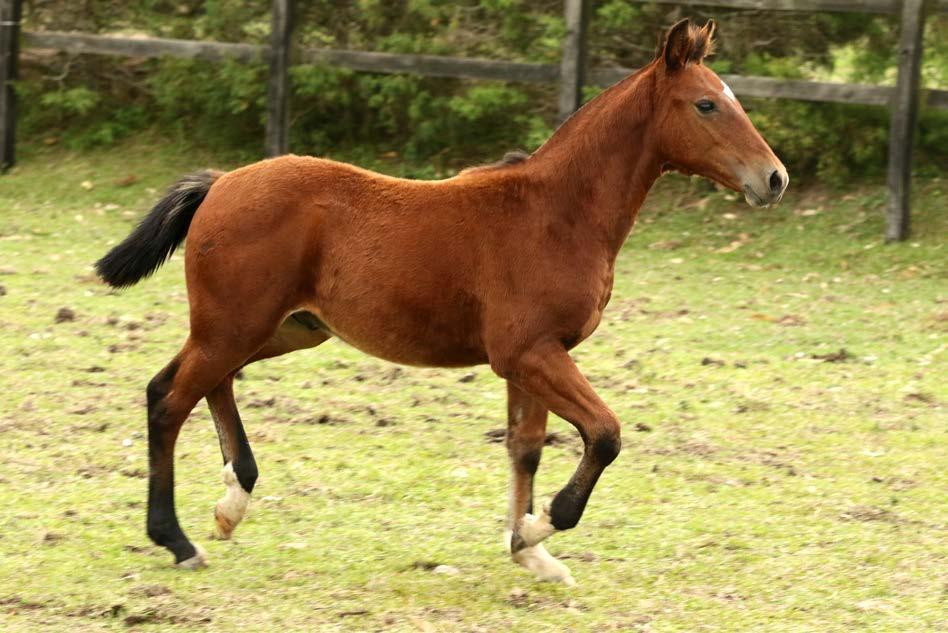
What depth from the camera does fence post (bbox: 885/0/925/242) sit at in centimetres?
1138

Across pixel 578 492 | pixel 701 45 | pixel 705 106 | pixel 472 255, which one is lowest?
pixel 578 492

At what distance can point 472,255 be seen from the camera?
5117 mm

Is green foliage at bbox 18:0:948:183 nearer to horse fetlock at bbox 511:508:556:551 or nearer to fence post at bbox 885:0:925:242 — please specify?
fence post at bbox 885:0:925:242

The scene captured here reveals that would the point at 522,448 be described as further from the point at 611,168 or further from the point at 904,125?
the point at 904,125

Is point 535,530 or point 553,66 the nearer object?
point 535,530

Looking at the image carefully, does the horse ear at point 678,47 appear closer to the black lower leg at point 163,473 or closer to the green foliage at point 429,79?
the black lower leg at point 163,473

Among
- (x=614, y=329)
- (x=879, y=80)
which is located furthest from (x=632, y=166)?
(x=879, y=80)

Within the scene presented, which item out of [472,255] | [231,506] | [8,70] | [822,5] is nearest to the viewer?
[472,255]

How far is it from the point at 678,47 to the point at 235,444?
2.38 m

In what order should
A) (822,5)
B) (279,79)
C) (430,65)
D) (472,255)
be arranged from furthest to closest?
(279,79) < (430,65) < (822,5) < (472,255)


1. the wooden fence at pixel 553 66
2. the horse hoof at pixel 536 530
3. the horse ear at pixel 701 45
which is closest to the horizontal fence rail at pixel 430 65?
the wooden fence at pixel 553 66

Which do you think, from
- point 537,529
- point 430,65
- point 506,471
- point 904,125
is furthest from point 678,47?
point 430,65

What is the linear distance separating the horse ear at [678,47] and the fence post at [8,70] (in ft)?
35.0

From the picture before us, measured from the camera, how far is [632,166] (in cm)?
526
